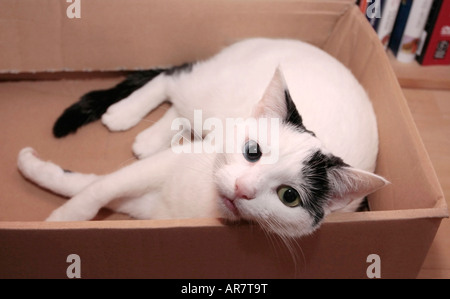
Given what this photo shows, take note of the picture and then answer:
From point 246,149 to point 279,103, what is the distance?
0.13 m

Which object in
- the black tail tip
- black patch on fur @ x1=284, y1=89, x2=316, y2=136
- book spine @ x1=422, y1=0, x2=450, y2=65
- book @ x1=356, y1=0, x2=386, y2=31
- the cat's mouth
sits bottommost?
the cat's mouth

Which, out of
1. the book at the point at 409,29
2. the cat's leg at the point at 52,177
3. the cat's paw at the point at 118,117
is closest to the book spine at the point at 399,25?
the book at the point at 409,29

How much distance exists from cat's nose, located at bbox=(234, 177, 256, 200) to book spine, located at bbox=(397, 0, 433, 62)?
127 cm

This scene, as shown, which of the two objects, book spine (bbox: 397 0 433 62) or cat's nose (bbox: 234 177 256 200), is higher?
book spine (bbox: 397 0 433 62)

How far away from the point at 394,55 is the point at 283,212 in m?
1.29

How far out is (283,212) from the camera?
0.87 m

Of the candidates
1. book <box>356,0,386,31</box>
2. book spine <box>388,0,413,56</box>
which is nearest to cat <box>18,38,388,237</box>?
book <box>356,0,386,31</box>

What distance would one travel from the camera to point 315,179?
88 centimetres

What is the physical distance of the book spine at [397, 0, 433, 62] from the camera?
1.65m

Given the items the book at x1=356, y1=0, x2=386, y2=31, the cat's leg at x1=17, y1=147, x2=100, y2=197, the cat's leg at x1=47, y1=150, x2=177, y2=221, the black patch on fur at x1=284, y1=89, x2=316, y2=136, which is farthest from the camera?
the book at x1=356, y1=0, x2=386, y2=31

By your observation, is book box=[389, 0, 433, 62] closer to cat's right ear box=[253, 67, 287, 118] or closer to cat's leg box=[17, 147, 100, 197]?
cat's right ear box=[253, 67, 287, 118]

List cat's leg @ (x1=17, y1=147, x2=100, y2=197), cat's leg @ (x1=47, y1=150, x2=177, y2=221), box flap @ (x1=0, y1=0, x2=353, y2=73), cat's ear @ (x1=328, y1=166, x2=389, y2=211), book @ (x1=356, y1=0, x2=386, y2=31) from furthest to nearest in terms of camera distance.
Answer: book @ (x1=356, y1=0, x2=386, y2=31) → box flap @ (x1=0, y1=0, x2=353, y2=73) → cat's leg @ (x1=17, y1=147, x2=100, y2=197) → cat's leg @ (x1=47, y1=150, x2=177, y2=221) → cat's ear @ (x1=328, y1=166, x2=389, y2=211)

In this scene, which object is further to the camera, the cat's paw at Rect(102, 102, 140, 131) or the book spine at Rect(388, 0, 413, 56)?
the book spine at Rect(388, 0, 413, 56)
